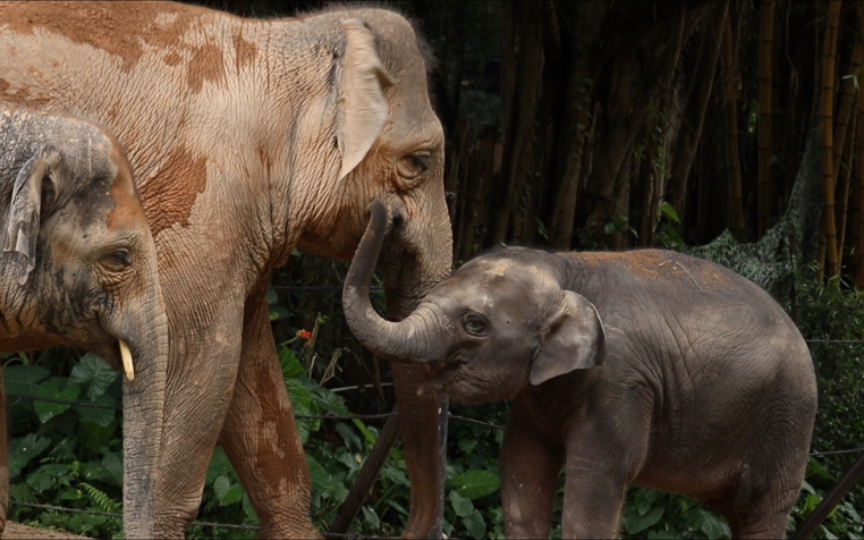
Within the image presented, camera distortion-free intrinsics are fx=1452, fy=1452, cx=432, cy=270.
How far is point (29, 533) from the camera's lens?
5.69 m

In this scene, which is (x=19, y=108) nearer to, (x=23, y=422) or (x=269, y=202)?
(x=269, y=202)

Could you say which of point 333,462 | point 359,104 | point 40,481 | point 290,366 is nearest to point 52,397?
point 40,481

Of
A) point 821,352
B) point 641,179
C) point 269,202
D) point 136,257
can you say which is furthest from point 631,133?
point 136,257

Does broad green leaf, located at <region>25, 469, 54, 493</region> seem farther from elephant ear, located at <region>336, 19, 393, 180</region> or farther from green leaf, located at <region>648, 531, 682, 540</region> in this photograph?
green leaf, located at <region>648, 531, 682, 540</region>

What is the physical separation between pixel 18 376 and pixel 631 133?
331 cm

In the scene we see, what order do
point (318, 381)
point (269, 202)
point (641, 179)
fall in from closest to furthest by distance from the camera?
1. point (269, 202)
2. point (318, 381)
3. point (641, 179)

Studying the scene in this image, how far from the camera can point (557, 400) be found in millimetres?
4352

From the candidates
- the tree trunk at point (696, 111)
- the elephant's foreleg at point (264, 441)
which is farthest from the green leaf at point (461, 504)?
the tree trunk at point (696, 111)

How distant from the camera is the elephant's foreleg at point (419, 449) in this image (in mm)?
4996

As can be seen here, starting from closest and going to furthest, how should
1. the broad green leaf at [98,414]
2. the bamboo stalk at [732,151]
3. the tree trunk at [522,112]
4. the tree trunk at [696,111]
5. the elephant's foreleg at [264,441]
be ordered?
the elephant's foreleg at [264,441] → the broad green leaf at [98,414] → the tree trunk at [522,112] → the tree trunk at [696,111] → the bamboo stalk at [732,151]

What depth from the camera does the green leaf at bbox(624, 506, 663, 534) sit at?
20.7 feet

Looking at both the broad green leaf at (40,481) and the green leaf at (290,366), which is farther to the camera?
the green leaf at (290,366)

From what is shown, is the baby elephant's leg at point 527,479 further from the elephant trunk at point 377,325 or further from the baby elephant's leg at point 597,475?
the elephant trunk at point 377,325

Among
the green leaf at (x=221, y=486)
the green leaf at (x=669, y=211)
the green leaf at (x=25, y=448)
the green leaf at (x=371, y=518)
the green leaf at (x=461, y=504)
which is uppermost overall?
the green leaf at (x=669, y=211)
